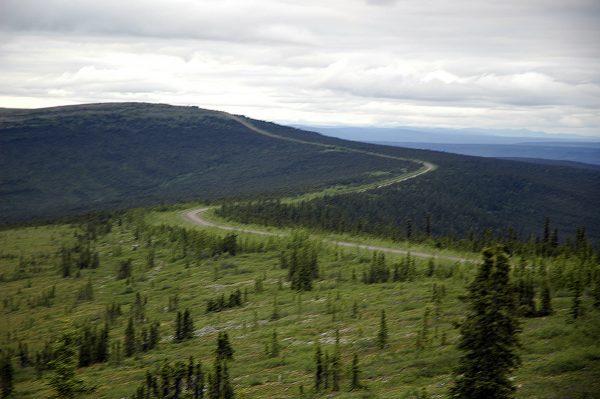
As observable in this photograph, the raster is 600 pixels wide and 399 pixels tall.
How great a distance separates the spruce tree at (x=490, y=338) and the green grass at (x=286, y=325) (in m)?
3.11

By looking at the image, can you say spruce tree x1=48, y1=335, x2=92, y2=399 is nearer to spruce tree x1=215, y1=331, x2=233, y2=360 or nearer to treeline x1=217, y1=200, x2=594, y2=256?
spruce tree x1=215, y1=331, x2=233, y2=360

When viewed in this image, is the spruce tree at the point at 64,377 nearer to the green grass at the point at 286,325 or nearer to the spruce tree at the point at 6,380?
the green grass at the point at 286,325

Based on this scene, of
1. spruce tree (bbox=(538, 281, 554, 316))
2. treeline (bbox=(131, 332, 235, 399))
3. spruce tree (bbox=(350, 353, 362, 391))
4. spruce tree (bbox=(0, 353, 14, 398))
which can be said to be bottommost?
spruce tree (bbox=(0, 353, 14, 398))

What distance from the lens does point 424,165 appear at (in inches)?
7274

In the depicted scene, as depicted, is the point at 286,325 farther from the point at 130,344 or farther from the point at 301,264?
the point at 301,264

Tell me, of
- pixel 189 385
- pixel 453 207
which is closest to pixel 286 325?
pixel 189 385

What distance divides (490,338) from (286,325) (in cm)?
2349

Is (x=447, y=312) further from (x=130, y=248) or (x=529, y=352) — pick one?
(x=130, y=248)

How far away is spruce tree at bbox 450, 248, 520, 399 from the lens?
68.4 ft

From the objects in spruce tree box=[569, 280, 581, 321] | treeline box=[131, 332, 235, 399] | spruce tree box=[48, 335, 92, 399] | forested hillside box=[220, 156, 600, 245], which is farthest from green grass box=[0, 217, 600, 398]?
forested hillside box=[220, 156, 600, 245]

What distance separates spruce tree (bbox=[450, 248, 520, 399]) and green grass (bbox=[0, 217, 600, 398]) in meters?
3.11

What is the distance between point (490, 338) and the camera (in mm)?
21203

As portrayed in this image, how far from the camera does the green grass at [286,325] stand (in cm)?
2722

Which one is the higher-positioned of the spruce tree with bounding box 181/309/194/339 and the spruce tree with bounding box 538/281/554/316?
the spruce tree with bounding box 538/281/554/316
